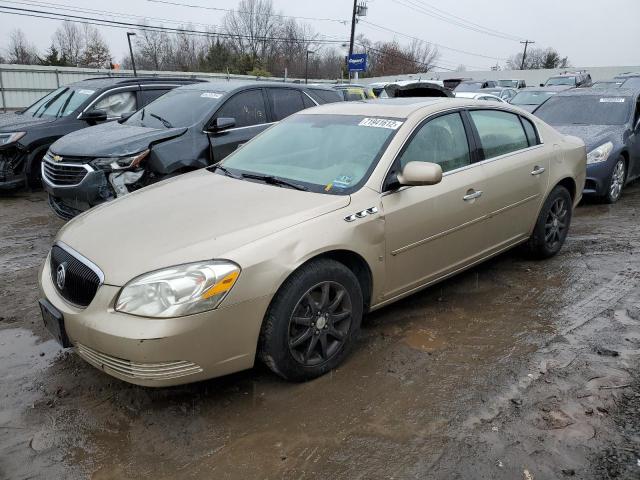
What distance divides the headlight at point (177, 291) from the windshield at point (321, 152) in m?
1.03

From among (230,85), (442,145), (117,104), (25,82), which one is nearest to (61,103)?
(117,104)

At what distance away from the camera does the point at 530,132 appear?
4801 mm

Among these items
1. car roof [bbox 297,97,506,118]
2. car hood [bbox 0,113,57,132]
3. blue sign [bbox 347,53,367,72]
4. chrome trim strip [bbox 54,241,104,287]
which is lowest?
chrome trim strip [bbox 54,241,104,287]

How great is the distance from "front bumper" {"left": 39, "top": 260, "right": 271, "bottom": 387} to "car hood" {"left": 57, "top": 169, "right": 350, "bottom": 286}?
0.77ft

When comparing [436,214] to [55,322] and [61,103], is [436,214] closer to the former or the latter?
[55,322]

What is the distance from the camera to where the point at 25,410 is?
113 inches

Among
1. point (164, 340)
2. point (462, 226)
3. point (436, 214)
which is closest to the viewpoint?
point (164, 340)

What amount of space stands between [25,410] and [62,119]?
6.20m

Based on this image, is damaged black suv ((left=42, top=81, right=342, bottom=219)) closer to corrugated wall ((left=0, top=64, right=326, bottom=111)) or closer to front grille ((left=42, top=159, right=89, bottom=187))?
front grille ((left=42, top=159, right=89, bottom=187))

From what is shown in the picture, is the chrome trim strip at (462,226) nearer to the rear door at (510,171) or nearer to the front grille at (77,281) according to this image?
the rear door at (510,171)

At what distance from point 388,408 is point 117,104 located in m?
7.21

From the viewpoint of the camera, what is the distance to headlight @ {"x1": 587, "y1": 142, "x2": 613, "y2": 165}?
23.7 ft

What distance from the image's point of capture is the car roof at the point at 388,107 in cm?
385

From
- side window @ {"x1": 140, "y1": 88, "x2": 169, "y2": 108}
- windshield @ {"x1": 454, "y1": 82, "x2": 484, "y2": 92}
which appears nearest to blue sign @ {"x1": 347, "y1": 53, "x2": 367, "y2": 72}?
windshield @ {"x1": 454, "y1": 82, "x2": 484, "y2": 92}
